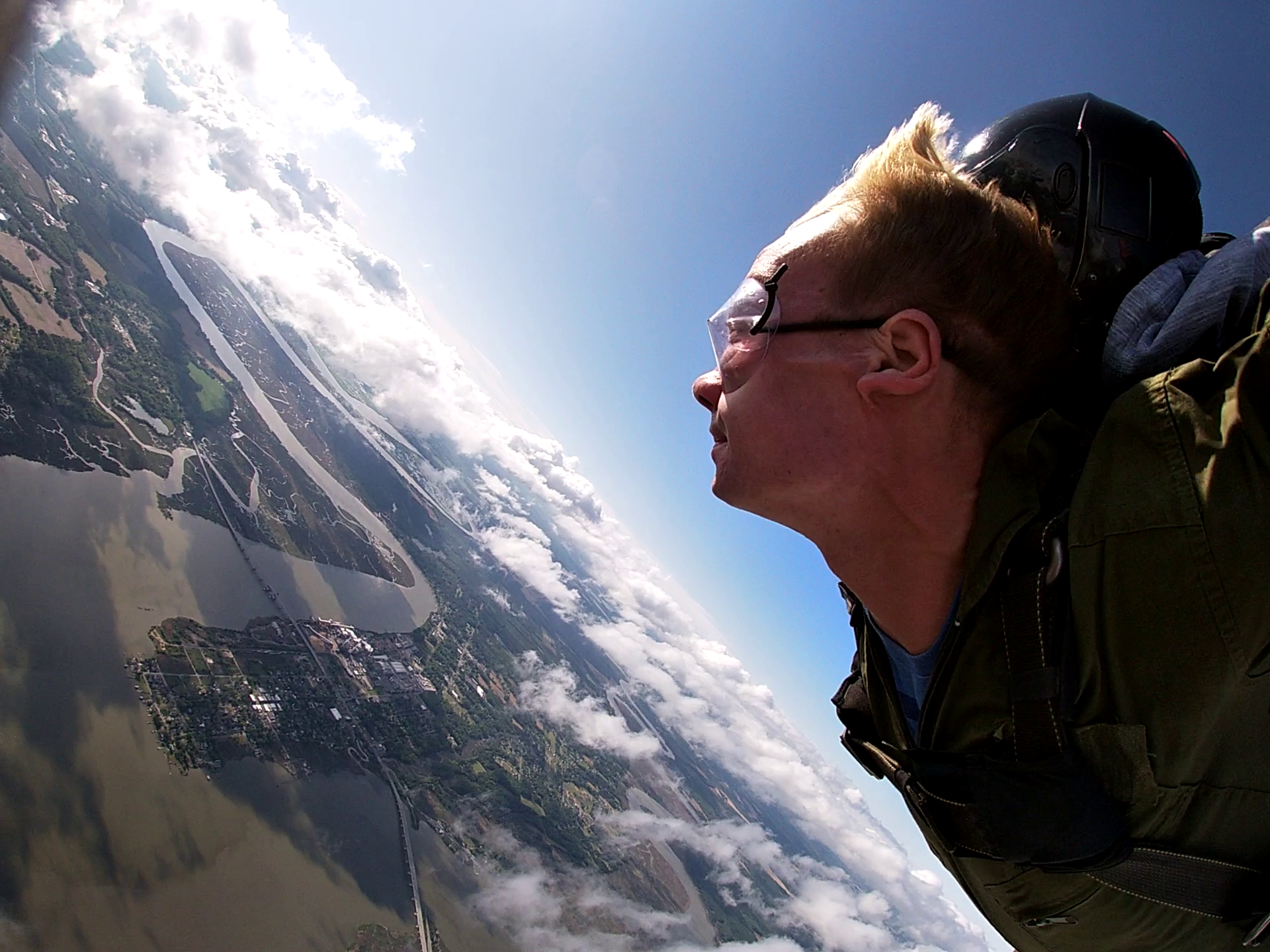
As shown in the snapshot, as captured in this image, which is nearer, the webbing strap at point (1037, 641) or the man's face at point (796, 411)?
the webbing strap at point (1037, 641)

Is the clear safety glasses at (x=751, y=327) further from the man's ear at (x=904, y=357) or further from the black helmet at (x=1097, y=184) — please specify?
the black helmet at (x=1097, y=184)

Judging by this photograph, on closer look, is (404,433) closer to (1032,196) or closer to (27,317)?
(27,317)

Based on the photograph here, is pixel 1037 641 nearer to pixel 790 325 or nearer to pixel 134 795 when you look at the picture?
pixel 790 325

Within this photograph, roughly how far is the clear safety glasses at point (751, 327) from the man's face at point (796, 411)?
1cm

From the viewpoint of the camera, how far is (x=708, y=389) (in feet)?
4.47

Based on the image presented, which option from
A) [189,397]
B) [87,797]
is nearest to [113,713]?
[87,797]

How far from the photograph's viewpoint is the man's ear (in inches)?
41.7

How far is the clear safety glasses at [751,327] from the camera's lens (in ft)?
3.90

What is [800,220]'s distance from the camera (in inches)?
51.6

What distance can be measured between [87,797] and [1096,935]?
33.8 meters

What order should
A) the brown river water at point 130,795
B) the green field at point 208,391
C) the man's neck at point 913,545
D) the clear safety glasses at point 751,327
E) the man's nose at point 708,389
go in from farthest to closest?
the green field at point 208,391 < the brown river water at point 130,795 < the man's nose at point 708,389 < the clear safety glasses at point 751,327 < the man's neck at point 913,545

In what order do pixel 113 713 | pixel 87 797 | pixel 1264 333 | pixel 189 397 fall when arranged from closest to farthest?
pixel 1264 333
pixel 87 797
pixel 113 713
pixel 189 397

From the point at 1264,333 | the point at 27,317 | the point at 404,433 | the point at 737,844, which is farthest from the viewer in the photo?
the point at 404,433

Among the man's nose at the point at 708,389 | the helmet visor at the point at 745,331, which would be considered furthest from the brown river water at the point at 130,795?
the helmet visor at the point at 745,331
